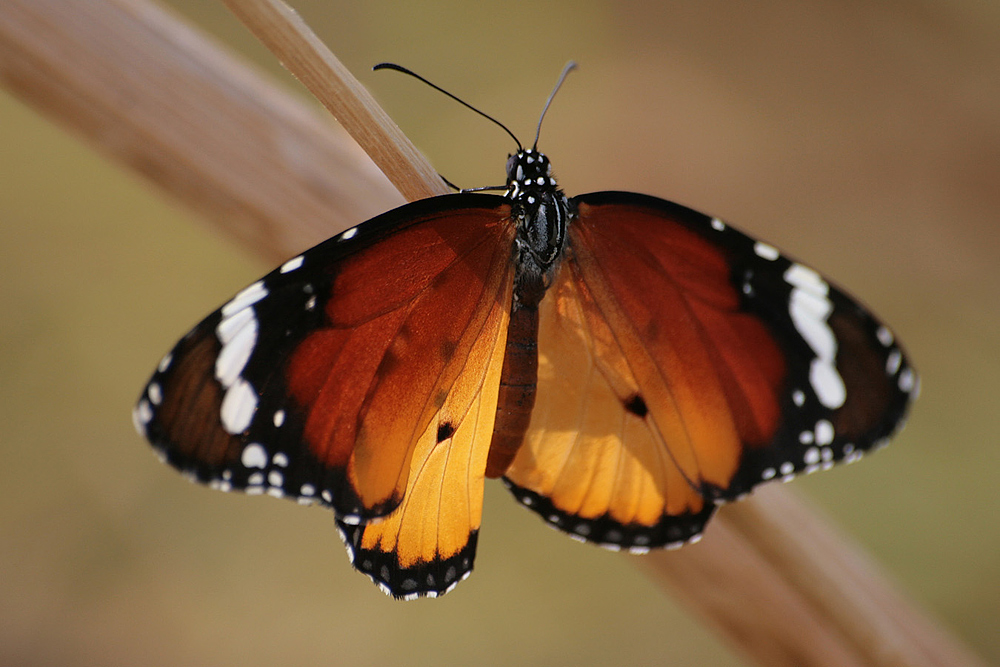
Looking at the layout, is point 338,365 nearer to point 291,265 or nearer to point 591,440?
point 291,265

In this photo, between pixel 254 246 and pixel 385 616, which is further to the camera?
pixel 385 616

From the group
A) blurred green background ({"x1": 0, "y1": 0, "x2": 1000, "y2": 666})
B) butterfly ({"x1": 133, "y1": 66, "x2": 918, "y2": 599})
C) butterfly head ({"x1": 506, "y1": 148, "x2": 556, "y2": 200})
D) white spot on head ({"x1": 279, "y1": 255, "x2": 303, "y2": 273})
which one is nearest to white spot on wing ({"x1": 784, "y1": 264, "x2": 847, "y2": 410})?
butterfly ({"x1": 133, "y1": 66, "x2": 918, "y2": 599})

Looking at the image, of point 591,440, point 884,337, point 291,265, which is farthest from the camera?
point 591,440

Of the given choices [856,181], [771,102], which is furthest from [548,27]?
[856,181]

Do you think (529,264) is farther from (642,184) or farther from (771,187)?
(771,187)

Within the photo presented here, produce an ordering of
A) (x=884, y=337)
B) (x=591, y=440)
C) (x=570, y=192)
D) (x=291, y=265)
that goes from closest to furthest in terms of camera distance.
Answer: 1. (x=291, y=265)
2. (x=884, y=337)
3. (x=591, y=440)
4. (x=570, y=192)

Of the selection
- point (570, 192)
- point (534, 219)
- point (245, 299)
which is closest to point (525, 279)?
point (534, 219)

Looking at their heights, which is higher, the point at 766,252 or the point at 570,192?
the point at 570,192

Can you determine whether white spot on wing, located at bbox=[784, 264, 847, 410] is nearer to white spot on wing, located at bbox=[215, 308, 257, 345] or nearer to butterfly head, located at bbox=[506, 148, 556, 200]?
butterfly head, located at bbox=[506, 148, 556, 200]
